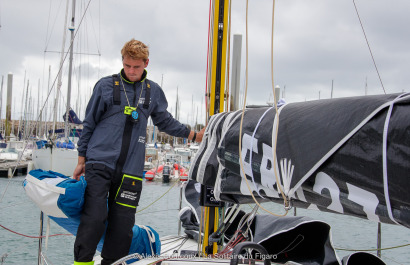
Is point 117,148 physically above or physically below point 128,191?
above

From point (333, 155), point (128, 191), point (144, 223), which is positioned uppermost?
point (333, 155)

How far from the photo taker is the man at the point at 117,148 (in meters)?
2.68

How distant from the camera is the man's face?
9.27 feet

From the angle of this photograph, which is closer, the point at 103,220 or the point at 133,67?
the point at 103,220

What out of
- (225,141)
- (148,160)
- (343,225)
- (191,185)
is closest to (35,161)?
(148,160)

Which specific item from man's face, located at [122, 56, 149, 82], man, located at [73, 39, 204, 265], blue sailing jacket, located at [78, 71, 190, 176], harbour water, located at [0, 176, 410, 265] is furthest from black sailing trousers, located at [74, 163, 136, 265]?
harbour water, located at [0, 176, 410, 265]

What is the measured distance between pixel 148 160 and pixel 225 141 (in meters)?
30.3

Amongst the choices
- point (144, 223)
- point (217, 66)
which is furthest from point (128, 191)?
point (144, 223)

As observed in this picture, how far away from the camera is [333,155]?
162cm

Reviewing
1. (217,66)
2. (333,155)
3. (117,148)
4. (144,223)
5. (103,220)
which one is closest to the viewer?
(333,155)

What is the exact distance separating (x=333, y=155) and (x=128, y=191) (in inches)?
63.2

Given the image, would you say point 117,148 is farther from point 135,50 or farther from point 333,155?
point 333,155

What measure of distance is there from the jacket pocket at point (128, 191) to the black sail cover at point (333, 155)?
2.51 feet

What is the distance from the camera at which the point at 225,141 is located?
2.49m
